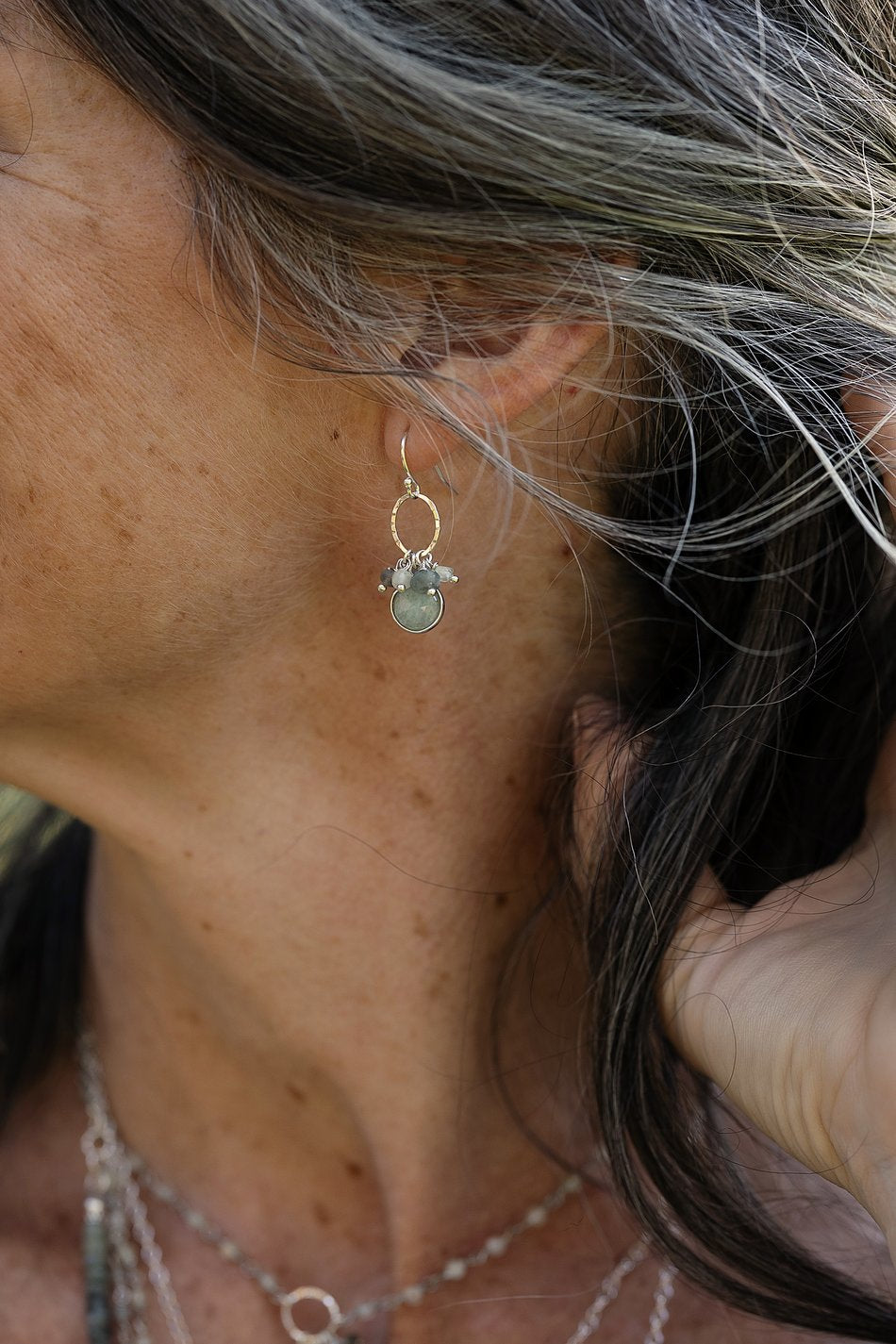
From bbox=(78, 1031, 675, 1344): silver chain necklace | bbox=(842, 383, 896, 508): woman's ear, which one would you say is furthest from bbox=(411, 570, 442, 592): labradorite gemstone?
bbox=(78, 1031, 675, 1344): silver chain necklace

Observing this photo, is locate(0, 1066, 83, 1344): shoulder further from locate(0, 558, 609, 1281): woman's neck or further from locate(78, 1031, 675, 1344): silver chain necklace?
locate(0, 558, 609, 1281): woman's neck

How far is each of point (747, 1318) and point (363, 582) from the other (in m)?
0.97

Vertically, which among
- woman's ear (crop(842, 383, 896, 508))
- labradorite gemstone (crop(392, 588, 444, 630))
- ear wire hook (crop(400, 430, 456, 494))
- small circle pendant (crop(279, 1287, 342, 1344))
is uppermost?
ear wire hook (crop(400, 430, 456, 494))

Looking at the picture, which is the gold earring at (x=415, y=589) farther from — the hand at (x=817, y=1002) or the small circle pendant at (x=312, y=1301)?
the small circle pendant at (x=312, y=1301)

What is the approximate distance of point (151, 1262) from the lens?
1629 mm

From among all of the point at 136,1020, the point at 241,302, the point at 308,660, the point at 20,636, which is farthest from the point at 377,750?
the point at 136,1020

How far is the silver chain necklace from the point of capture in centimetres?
153

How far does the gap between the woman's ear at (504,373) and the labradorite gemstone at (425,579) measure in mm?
115

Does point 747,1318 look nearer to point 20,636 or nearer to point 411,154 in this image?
point 20,636

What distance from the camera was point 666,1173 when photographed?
4.26 ft

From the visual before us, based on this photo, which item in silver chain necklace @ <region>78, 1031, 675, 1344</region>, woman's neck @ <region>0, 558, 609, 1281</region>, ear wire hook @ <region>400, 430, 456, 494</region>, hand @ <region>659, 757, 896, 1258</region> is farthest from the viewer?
silver chain necklace @ <region>78, 1031, 675, 1344</region>

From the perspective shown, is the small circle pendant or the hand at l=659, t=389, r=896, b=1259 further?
the small circle pendant

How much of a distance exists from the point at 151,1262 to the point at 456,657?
91 cm

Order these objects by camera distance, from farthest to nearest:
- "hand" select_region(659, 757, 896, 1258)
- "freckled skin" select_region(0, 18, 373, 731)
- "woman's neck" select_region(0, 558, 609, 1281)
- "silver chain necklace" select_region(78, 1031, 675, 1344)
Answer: "silver chain necklace" select_region(78, 1031, 675, 1344) < "woman's neck" select_region(0, 558, 609, 1281) < "freckled skin" select_region(0, 18, 373, 731) < "hand" select_region(659, 757, 896, 1258)
